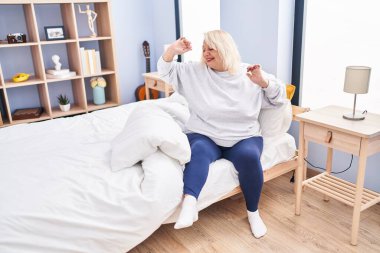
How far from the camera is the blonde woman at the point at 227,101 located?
73.6 inches

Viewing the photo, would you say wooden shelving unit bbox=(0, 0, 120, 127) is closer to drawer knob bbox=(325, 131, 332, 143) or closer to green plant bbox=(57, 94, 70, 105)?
green plant bbox=(57, 94, 70, 105)

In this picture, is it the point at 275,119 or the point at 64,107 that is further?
the point at 64,107

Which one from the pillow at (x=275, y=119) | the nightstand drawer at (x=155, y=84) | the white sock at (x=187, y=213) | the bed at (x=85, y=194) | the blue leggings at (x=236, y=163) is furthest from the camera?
the nightstand drawer at (x=155, y=84)

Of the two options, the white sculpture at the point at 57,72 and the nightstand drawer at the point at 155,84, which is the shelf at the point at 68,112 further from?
the nightstand drawer at the point at 155,84

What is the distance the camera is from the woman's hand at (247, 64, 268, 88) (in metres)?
1.87

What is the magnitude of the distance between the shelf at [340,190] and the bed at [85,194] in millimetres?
296

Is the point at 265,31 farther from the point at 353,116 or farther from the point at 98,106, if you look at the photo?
the point at 98,106

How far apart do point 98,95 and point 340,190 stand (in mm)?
2256

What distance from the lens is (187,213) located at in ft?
A: 5.37

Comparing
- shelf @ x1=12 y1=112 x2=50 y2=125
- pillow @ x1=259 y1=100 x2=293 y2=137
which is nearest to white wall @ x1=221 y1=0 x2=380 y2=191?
pillow @ x1=259 y1=100 x2=293 y2=137

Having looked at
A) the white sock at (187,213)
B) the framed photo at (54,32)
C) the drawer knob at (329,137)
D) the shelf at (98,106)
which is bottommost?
the white sock at (187,213)

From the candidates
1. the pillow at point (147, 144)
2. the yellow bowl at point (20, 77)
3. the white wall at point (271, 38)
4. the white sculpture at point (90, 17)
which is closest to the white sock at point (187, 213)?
the pillow at point (147, 144)

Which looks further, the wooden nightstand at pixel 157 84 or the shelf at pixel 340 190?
the wooden nightstand at pixel 157 84

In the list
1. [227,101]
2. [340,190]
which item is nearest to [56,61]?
[227,101]
